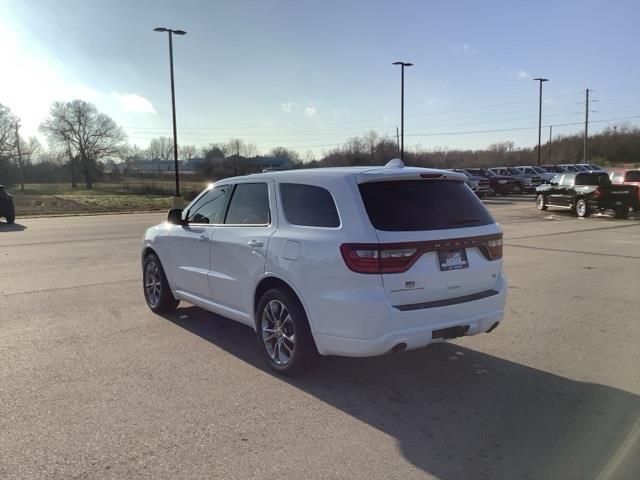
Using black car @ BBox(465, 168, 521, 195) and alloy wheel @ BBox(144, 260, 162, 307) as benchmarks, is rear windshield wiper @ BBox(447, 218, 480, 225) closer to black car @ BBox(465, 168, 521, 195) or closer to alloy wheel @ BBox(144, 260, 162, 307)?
alloy wheel @ BBox(144, 260, 162, 307)

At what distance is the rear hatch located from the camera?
157 inches

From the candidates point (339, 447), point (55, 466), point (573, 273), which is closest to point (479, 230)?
point (339, 447)

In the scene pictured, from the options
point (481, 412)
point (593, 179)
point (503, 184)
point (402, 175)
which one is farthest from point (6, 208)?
point (503, 184)

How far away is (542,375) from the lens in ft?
15.3

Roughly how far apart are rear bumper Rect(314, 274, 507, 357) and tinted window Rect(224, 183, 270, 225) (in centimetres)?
135

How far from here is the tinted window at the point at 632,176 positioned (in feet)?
74.8

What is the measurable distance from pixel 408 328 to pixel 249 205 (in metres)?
2.06

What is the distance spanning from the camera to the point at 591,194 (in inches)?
848

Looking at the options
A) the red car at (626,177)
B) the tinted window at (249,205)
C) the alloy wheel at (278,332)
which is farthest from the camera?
the red car at (626,177)

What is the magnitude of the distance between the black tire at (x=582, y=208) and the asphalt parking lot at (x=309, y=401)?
1622 centimetres

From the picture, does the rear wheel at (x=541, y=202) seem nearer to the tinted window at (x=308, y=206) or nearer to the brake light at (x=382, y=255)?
the tinted window at (x=308, y=206)

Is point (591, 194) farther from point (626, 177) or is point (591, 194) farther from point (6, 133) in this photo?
point (6, 133)

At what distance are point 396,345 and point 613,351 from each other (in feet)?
8.62

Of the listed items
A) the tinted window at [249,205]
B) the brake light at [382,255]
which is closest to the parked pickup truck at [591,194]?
the tinted window at [249,205]
